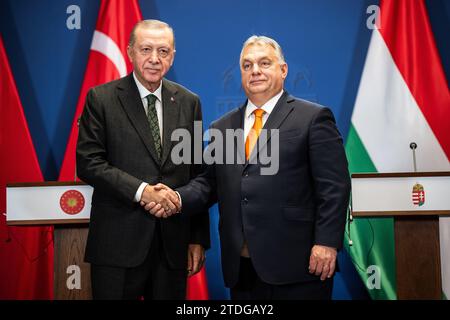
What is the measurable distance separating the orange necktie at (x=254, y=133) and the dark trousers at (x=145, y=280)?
526mm

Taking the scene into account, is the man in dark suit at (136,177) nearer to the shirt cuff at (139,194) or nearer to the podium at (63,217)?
the shirt cuff at (139,194)

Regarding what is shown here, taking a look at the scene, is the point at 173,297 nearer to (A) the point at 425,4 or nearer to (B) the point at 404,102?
(B) the point at 404,102

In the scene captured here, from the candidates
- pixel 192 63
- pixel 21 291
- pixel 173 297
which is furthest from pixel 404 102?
pixel 21 291

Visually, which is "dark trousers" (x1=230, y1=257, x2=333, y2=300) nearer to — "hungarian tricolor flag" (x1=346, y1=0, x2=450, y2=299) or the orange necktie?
the orange necktie

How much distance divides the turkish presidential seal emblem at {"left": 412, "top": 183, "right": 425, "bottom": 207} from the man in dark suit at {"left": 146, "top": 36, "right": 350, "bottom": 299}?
0.94m

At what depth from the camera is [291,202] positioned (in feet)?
7.86

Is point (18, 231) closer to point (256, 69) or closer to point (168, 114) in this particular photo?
point (168, 114)

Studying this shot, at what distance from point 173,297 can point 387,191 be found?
1396 millimetres

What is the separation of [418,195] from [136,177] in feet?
5.36

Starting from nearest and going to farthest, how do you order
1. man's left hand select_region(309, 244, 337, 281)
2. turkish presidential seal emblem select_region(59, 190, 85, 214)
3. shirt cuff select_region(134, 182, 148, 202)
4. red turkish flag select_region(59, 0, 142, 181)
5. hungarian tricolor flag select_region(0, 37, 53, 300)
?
man's left hand select_region(309, 244, 337, 281) < shirt cuff select_region(134, 182, 148, 202) < turkish presidential seal emblem select_region(59, 190, 85, 214) < red turkish flag select_region(59, 0, 142, 181) < hungarian tricolor flag select_region(0, 37, 53, 300)

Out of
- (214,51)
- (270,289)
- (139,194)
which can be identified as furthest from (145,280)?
(214,51)

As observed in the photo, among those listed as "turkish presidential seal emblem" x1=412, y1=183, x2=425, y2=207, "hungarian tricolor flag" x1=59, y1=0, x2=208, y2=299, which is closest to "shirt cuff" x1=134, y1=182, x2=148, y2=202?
"turkish presidential seal emblem" x1=412, y1=183, x2=425, y2=207

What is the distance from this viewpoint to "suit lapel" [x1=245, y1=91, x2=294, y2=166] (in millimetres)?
2441

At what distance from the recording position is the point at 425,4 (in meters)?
4.36
